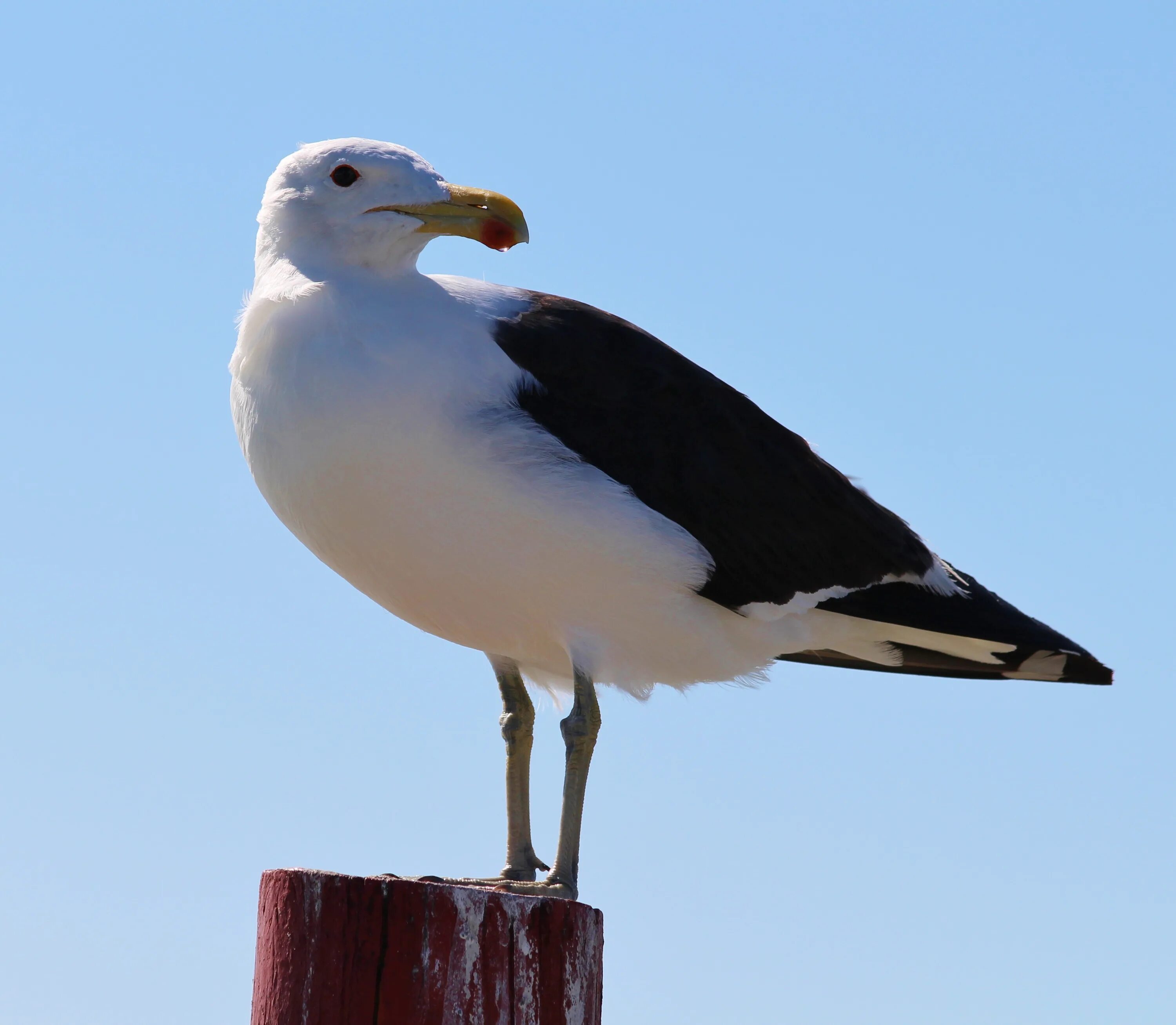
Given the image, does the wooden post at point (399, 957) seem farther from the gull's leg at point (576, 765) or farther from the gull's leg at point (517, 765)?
the gull's leg at point (517, 765)

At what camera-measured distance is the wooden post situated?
4.57m

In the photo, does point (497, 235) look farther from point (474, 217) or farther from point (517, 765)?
point (517, 765)

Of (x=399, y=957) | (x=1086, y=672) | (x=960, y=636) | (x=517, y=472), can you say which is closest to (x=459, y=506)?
(x=517, y=472)

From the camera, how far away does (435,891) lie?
464cm

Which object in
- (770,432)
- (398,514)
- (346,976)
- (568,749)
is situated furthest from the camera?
(770,432)

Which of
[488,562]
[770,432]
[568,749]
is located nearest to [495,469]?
[488,562]

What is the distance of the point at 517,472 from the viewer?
6.06m

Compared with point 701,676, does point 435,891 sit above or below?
below

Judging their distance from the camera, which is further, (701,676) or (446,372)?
(701,676)

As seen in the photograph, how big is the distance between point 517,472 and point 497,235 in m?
1.23

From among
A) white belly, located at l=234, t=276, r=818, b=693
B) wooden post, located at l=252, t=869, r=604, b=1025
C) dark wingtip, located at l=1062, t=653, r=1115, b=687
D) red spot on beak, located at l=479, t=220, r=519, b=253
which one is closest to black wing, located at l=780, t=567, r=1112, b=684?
dark wingtip, located at l=1062, t=653, r=1115, b=687

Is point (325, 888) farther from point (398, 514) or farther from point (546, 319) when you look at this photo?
point (546, 319)

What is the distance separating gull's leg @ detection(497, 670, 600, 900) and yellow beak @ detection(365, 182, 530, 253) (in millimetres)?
1977

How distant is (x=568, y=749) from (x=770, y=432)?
1895mm
